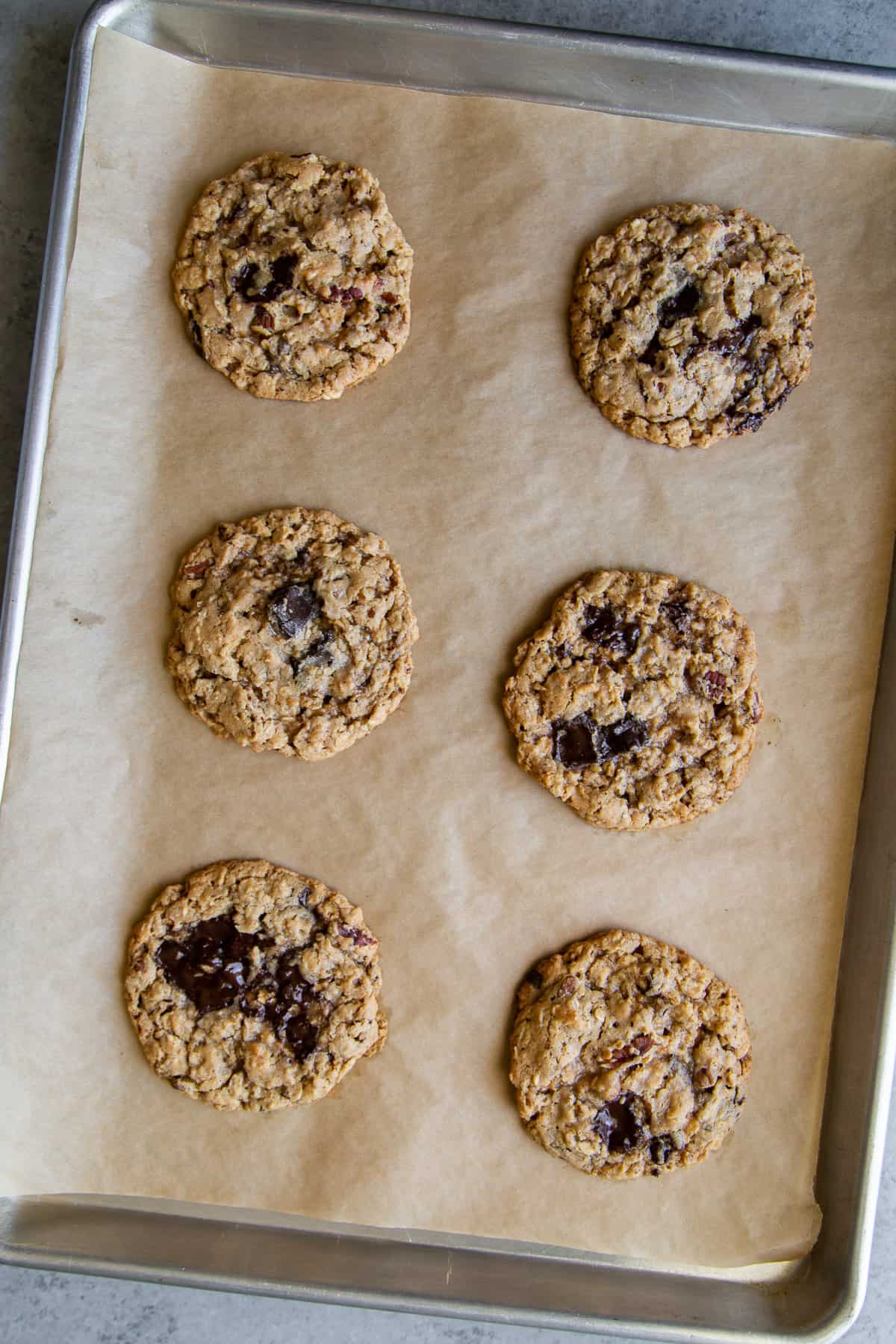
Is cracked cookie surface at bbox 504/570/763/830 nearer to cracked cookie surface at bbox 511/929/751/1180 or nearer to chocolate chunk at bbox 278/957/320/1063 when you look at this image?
cracked cookie surface at bbox 511/929/751/1180

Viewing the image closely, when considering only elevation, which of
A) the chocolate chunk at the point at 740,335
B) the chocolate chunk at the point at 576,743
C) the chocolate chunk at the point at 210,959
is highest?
the chocolate chunk at the point at 740,335

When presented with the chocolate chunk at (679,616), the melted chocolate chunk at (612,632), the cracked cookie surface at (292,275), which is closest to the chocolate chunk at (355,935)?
the melted chocolate chunk at (612,632)

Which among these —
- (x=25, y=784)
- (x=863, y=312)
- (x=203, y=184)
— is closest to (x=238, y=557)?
(x=25, y=784)

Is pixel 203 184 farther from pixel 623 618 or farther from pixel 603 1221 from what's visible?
pixel 603 1221

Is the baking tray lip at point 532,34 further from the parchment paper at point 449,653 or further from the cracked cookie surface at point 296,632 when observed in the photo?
the cracked cookie surface at point 296,632

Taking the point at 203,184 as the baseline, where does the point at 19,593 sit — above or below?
below

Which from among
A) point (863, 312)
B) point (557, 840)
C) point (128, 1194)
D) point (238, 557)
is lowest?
point (128, 1194)

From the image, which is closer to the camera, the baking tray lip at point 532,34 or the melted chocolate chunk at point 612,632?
the baking tray lip at point 532,34
